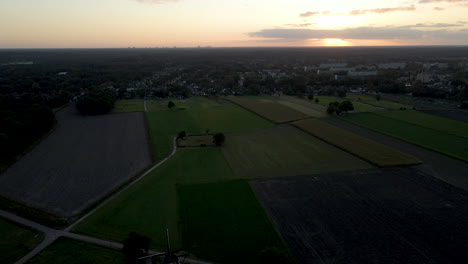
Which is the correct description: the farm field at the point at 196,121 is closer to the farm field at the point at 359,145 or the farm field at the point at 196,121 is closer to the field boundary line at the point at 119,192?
the field boundary line at the point at 119,192

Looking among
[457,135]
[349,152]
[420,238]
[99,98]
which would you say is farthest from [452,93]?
[99,98]

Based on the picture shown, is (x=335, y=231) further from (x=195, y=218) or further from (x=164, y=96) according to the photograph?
(x=164, y=96)

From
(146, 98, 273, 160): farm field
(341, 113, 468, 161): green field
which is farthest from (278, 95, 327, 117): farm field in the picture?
(146, 98, 273, 160): farm field

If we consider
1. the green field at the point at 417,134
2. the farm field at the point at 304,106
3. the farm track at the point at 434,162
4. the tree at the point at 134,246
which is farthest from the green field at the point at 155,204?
the farm field at the point at 304,106

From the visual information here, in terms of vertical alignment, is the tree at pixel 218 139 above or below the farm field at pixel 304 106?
above

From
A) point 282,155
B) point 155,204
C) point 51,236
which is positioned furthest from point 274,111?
point 51,236

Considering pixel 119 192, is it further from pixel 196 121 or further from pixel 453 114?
pixel 453 114
